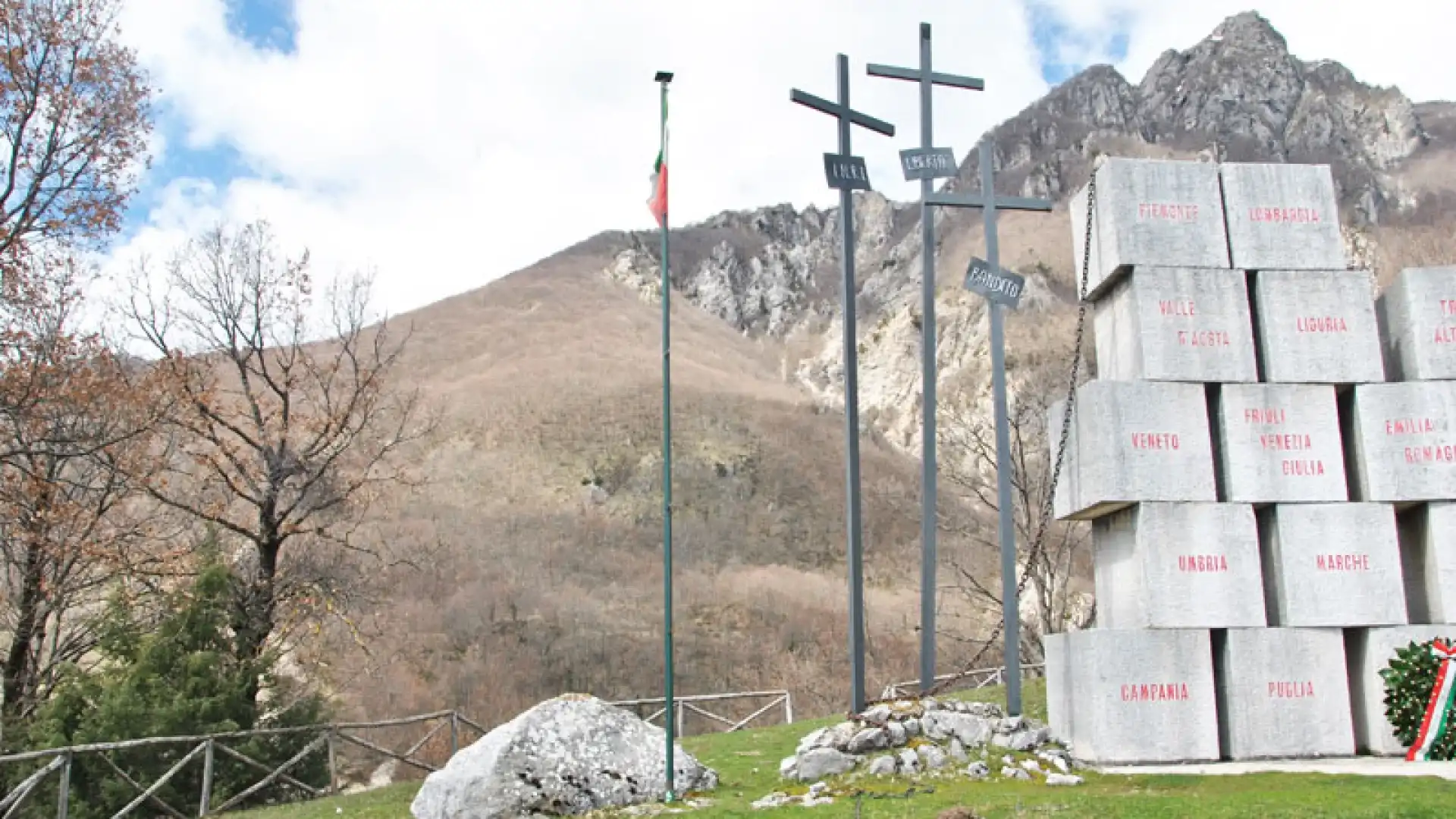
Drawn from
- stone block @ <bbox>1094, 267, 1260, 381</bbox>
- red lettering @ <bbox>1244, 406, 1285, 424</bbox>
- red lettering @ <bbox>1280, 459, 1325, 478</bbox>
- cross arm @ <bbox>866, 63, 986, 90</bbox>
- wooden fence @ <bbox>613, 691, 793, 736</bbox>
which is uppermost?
cross arm @ <bbox>866, 63, 986, 90</bbox>

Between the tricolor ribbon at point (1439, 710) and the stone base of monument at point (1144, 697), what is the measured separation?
2.03 m

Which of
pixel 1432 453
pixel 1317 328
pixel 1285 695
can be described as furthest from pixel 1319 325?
pixel 1285 695

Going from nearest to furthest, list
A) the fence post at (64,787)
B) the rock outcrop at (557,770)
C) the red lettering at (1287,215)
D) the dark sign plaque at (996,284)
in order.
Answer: the rock outcrop at (557,770) → the red lettering at (1287,215) → the fence post at (64,787) → the dark sign plaque at (996,284)

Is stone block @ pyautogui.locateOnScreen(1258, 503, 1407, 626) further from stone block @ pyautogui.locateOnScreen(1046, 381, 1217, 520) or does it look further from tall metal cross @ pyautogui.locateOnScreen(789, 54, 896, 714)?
tall metal cross @ pyautogui.locateOnScreen(789, 54, 896, 714)

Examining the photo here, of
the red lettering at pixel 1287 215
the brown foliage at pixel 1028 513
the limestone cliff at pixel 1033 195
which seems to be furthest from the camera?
the limestone cliff at pixel 1033 195

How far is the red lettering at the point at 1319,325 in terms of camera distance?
531 inches

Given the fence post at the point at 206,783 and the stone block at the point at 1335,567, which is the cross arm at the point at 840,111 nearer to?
the stone block at the point at 1335,567

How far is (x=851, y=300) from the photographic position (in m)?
14.2

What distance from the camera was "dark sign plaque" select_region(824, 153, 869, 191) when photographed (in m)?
14.3

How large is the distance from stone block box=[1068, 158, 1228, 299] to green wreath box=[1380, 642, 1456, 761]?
5141 mm

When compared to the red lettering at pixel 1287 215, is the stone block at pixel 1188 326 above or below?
below

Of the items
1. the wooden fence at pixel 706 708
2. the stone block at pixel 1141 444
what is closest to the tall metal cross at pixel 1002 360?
the stone block at pixel 1141 444

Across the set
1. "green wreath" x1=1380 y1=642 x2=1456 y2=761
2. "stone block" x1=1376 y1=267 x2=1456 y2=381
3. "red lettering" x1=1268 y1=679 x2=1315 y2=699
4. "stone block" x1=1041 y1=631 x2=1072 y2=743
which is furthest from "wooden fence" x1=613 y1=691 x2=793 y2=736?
"stone block" x1=1376 y1=267 x2=1456 y2=381

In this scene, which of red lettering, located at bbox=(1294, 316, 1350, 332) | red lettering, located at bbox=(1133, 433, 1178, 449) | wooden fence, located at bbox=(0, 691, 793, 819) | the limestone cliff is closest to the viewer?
red lettering, located at bbox=(1133, 433, 1178, 449)
